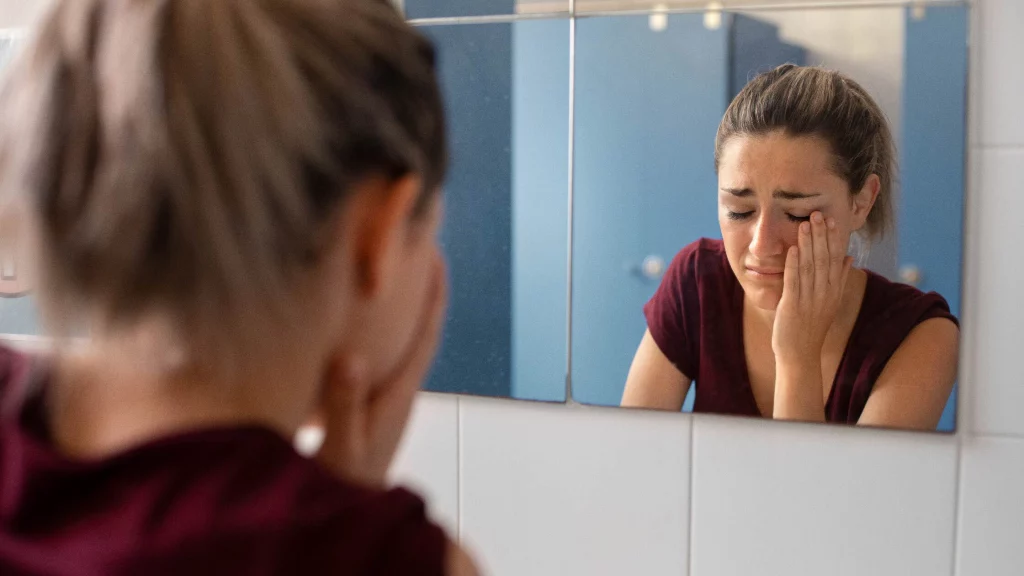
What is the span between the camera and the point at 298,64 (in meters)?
0.35

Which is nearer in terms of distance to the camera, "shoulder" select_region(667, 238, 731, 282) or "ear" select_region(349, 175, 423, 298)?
"ear" select_region(349, 175, 423, 298)

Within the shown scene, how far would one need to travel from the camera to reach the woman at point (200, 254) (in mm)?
326

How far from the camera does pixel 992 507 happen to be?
2.73ft

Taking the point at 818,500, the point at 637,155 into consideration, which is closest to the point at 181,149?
the point at 637,155

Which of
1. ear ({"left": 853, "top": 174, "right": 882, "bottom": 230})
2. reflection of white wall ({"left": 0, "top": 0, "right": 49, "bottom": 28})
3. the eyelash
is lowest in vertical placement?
the eyelash

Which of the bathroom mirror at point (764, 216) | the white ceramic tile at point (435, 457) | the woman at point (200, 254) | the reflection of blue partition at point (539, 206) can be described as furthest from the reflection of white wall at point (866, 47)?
the woman at point (200, 254)

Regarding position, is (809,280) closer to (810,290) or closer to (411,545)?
(810,290)

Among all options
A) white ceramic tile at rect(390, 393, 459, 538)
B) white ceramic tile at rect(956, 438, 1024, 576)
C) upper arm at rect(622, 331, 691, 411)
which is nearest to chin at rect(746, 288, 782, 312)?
upper arm at rect(622, 331, 691, 411)

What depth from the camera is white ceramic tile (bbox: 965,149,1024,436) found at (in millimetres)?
809

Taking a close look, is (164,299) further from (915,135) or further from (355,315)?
(915,135)

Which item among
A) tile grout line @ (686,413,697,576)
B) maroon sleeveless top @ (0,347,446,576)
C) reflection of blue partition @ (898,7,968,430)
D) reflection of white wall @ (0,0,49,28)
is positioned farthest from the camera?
reflection of white wall @ (0,0,49,28)

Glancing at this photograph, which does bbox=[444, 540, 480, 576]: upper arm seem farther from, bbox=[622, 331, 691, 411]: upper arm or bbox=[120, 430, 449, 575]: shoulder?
bbox=[622, 331, 691, 411]: upper arm

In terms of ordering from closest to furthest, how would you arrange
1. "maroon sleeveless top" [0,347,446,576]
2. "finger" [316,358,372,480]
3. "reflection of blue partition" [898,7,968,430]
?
"maroon sleeveless top" [0,347,446,576]
"finger" [316,358,372,480]
"reflection of blue partition" [898,7,968,430]

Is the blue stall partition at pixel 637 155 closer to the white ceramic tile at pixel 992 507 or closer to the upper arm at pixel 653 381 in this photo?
the upper arm at pixel 653 381
